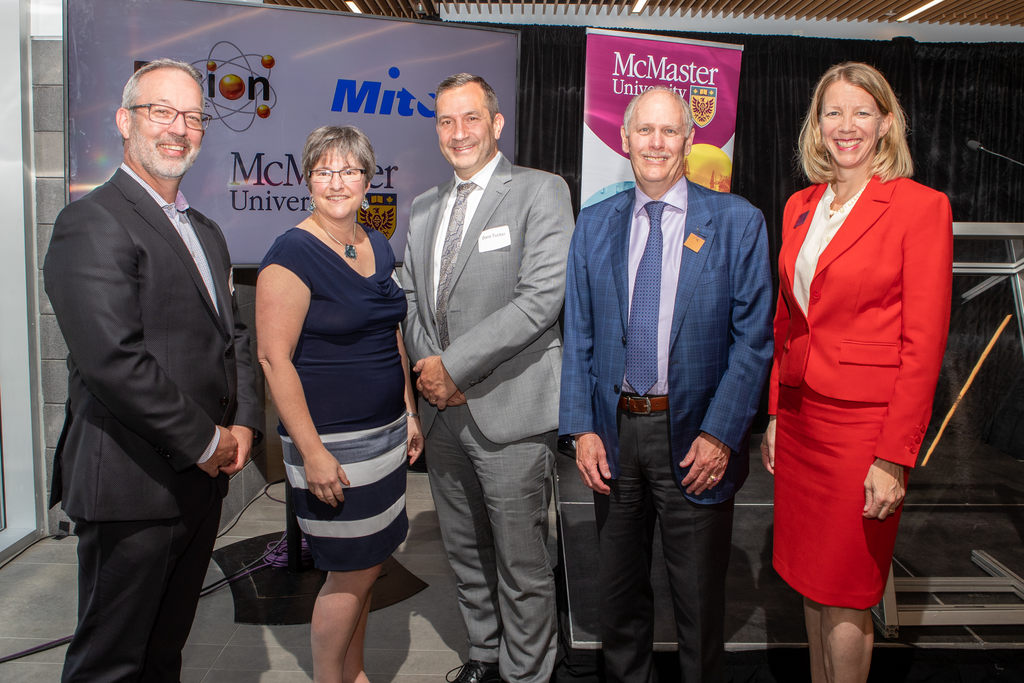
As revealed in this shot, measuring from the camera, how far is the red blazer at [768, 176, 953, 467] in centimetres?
144

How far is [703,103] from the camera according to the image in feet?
13.7

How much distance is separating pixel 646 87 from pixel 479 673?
349cm

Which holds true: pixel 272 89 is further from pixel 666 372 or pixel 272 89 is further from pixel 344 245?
pixel 666 372

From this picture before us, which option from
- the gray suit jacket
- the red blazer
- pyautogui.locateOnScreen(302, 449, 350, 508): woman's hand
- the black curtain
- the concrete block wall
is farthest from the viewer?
the black curtain

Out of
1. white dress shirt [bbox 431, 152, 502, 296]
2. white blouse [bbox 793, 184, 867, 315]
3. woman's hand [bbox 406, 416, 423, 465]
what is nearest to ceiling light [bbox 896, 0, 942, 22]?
white blouse [bbox 793, 184, 867, 315]

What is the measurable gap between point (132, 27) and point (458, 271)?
76.6 inches

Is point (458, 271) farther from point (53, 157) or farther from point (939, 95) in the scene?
point (939, 95)

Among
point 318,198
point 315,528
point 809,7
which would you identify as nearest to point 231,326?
point 318,198

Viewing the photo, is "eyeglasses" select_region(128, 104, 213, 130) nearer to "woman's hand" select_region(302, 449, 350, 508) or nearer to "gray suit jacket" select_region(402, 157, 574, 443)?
"gray suit jacket" select_region(402, 157, 574, 443)

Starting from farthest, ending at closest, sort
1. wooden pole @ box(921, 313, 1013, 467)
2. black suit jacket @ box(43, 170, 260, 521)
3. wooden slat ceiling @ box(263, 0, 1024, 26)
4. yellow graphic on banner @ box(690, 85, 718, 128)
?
1. wooden slat ceiling @ box(263, 0, 1024, 26)
2. yellow graphic on banner @ box(690, 85, 718, 128)
3. wooden pole @ box(921, 313, 1013, 467)
4. black suit jacket @ box(43, 170, 260, 521)

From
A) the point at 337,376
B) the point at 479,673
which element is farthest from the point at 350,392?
the point at 479,673

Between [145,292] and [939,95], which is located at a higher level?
[939,95]

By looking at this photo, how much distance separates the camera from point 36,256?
2.99 m

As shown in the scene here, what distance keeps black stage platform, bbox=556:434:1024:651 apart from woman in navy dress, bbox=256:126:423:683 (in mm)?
851
